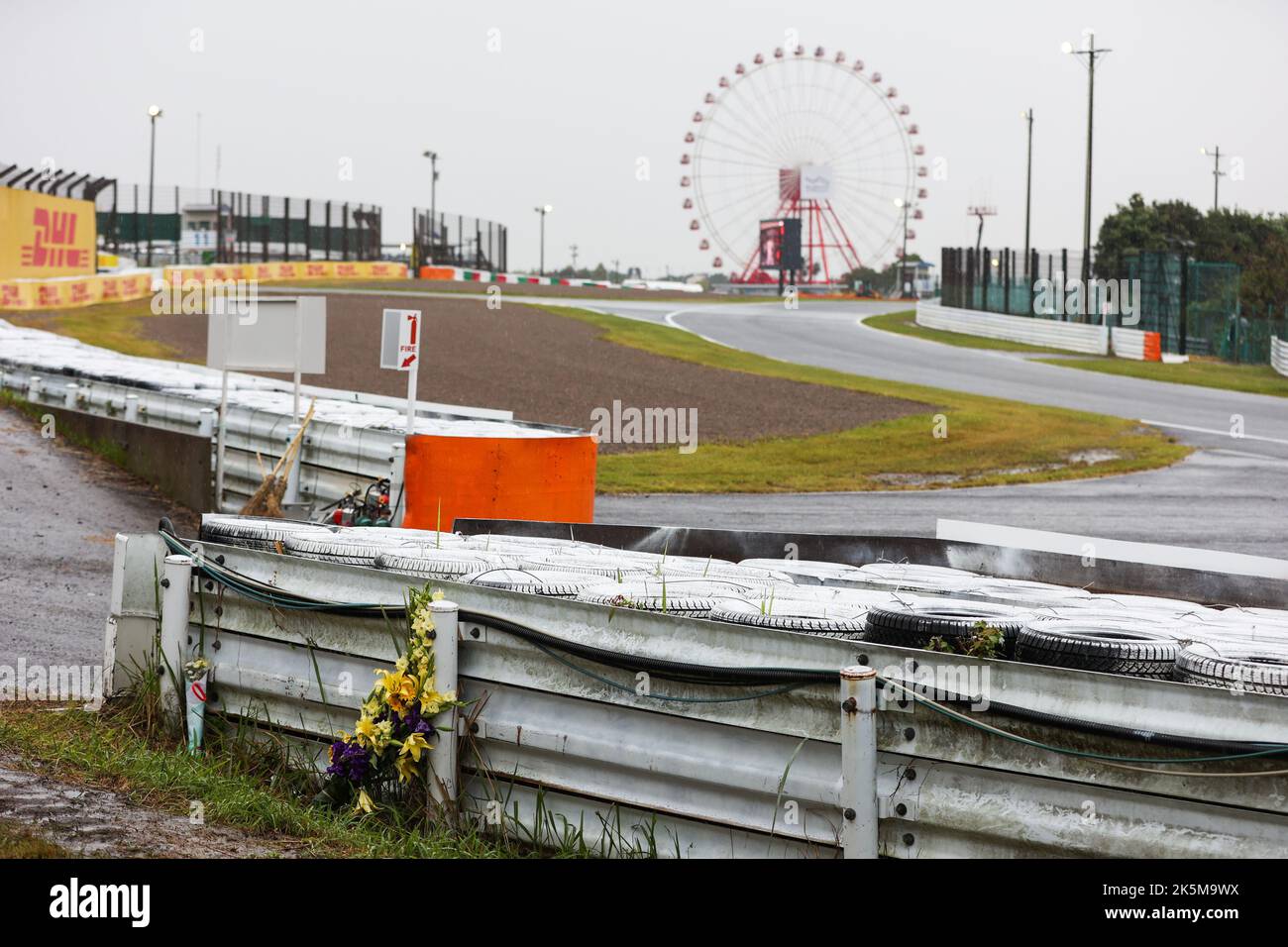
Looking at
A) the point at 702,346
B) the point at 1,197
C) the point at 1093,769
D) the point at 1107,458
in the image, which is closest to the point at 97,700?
the point at 1093,769

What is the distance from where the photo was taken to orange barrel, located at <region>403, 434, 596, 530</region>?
9.73 meters

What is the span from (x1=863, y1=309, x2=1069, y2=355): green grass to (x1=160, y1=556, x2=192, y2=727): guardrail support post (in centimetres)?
3422

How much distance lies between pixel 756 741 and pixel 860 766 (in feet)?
1.39

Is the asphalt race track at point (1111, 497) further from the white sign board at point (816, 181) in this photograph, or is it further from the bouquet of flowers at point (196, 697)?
the white sign board at point (816, 181)

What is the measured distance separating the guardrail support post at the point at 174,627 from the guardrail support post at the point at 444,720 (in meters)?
1.46

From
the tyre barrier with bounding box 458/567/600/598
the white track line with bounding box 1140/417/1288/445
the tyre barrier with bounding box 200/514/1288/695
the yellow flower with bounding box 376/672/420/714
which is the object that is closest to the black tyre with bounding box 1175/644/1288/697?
the tyre barrier with bounding box 200/514/1288/695

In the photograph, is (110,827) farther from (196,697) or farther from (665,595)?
(665,595)

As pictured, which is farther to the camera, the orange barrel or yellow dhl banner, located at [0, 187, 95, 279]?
yellow dhl banner, located at [0, 187, 95, 279]

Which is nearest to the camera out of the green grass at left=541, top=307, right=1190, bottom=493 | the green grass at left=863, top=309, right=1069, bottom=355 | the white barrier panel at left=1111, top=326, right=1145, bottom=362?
the green grass at left=541, top=307, right=1190, bottom=493

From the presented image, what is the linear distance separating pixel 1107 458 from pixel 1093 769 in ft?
53.0

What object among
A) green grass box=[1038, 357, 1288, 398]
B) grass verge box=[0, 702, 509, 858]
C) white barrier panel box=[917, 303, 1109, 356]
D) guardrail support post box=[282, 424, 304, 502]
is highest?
white barrier panel box=[917, 303, 1109, 356]

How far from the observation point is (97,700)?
611cm

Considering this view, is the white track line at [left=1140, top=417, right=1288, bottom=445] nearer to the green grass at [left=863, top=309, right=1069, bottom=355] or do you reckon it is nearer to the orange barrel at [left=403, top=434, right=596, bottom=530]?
the orange barrel at [left=403, top=434, right=596, bottom=530]
